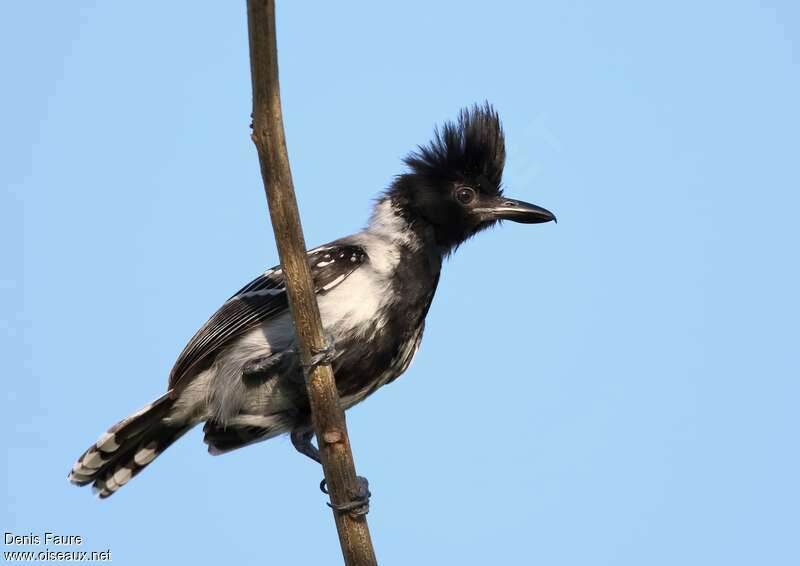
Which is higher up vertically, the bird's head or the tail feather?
the bird's head

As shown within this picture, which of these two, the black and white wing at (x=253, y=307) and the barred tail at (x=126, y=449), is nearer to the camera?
the black and white wing at (x=253, y=307)

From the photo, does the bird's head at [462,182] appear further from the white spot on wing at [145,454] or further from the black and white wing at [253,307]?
the white spot on wing at [145,454]

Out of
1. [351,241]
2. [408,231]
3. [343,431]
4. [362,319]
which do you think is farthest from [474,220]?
[343,431]

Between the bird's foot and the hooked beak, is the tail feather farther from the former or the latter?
the hooked beak

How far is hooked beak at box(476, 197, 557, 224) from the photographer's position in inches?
253

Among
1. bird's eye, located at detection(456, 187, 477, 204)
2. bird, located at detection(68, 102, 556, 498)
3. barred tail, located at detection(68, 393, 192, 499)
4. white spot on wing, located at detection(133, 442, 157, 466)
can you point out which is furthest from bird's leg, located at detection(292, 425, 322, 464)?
bird's eye, located at detection(456, 187, 477, 204)

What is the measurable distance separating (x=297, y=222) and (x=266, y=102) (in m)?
0.57

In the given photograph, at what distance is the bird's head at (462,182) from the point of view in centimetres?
635

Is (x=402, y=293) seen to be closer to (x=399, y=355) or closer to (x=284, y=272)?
(x=399, y=355)

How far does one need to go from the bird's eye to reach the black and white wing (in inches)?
41.9

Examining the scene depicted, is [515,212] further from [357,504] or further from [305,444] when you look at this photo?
[357,504]

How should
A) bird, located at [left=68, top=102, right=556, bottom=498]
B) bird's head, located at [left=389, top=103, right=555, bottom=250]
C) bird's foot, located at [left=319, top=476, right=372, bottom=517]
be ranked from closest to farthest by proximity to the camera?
1. bird's foot, located at [left=319, top=476, right=372, bottom=517]
2. bird, located at [left=68, top=102, right=556, bottom=498]
3. bird's head, located at [left=389, top=103, right=555, bottom=250]

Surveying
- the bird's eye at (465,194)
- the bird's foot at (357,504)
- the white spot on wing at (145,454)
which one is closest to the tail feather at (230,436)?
the white spot on wing at (145,454)

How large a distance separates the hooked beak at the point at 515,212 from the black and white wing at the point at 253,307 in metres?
1.20
